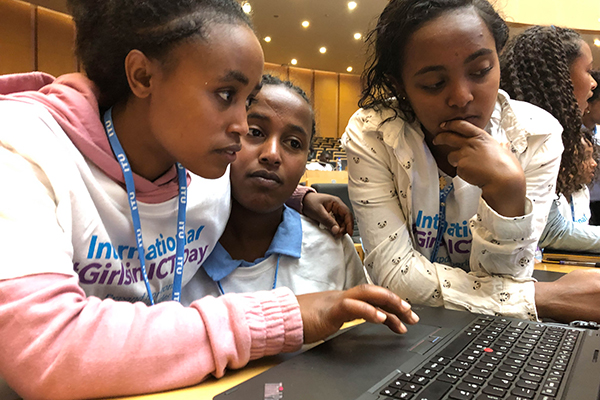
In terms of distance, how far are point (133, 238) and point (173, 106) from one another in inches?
9.3

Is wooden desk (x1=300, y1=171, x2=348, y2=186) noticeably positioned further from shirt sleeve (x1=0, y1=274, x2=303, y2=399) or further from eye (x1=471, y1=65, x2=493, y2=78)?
shirt sleeve (x1=0, y1=274, x2=303, y2=399)

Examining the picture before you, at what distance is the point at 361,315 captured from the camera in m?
0.52

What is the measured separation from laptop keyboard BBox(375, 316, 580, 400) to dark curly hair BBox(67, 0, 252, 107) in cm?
55

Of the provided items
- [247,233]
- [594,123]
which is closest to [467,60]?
[247,233]

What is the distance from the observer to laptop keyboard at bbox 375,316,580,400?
1.30 feet

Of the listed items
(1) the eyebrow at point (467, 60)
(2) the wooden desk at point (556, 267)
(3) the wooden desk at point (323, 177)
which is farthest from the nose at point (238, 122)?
(3) the wooden desk at point (323, 177)

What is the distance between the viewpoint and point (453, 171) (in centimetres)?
105

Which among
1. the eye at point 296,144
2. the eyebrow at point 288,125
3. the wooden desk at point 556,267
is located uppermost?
the eyebrow at point 288,125

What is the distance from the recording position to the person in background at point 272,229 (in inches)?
35.1

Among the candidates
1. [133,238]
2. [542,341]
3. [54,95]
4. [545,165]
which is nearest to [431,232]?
[545,165]

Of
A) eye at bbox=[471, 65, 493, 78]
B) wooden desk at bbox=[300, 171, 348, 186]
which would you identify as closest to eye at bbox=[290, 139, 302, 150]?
eye at bbox=[471, 65, 493, 78]

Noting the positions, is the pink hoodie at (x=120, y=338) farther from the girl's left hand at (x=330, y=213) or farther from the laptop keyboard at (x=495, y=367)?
the girl's left hand at (x=330, y=213)

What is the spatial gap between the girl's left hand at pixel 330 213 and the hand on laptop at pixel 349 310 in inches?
16.5

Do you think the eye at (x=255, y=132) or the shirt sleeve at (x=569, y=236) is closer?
the eye at (x=255, y=132)
